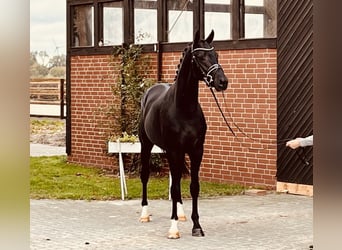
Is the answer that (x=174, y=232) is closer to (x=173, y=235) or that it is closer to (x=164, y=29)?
(x=173, y=235)

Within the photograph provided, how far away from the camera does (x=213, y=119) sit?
10203 millimetres

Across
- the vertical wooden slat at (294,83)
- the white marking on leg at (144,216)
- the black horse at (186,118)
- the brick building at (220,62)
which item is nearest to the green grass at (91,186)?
the brick building at (220,62)

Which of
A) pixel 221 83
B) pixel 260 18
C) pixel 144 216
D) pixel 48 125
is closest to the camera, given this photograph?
pixel 221 83

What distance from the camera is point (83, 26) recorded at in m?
12.7

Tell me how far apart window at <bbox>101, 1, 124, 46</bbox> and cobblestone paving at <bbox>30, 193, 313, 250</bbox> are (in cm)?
422

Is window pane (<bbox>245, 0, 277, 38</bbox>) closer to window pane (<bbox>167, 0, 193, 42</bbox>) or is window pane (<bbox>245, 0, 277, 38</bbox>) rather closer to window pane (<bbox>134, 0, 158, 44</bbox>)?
window pane (<bbox>167, 0, 193, 42</bbox>)

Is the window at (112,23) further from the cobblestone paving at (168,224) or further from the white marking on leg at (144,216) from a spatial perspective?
the white marking on leg at (144,216)

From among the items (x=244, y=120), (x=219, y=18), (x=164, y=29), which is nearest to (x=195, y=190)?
(x=244, y=120)

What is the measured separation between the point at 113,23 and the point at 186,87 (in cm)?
616

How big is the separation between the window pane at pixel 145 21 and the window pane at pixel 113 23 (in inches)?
17.1

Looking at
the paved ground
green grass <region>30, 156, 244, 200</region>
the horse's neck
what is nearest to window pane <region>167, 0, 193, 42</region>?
green grass <region>30, 156, 244, 200</region>

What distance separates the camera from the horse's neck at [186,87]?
20.2 feet
